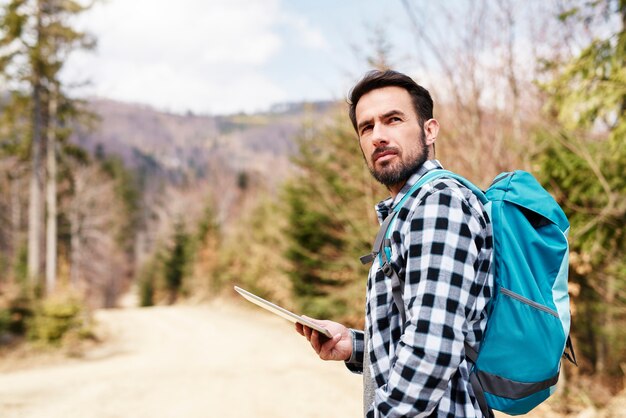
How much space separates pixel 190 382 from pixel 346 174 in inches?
184

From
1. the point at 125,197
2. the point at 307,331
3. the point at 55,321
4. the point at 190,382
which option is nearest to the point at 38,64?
the point at 55,321

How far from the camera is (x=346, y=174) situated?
362 inches

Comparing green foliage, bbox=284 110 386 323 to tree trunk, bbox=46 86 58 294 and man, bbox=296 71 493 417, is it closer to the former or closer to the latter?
man, bbox=296 71 493 417

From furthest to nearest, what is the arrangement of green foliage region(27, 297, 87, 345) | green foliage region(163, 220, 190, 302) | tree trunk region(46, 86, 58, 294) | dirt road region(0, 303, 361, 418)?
green foliage region(163, 220, 190, 302) < tree trunk region(46, 86, 58, 294) < green foliage region(27, 297, 87, 345) < dirt road region(0, 303, 361, 418)

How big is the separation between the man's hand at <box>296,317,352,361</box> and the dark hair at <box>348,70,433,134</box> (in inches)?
32.5

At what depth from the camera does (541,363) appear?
1.35m

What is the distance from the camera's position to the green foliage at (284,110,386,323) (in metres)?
10.1

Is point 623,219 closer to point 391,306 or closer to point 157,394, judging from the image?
point 391,306

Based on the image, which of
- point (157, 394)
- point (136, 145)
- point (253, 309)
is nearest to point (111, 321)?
point (253, 309)

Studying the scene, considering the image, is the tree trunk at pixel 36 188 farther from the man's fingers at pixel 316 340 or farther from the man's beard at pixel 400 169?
the man's beard at pixel 400 169

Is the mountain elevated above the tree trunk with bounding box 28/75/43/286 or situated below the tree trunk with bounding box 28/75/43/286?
above

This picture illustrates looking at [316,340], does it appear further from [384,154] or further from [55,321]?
[55,321]

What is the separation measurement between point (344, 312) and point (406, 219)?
38.5 ft

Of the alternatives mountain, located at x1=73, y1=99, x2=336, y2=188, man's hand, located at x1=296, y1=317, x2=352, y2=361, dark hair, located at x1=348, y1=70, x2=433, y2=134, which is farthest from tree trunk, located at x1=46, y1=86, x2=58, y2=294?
mountain, located at x1=73, y1=99, x2=336, y2=188
